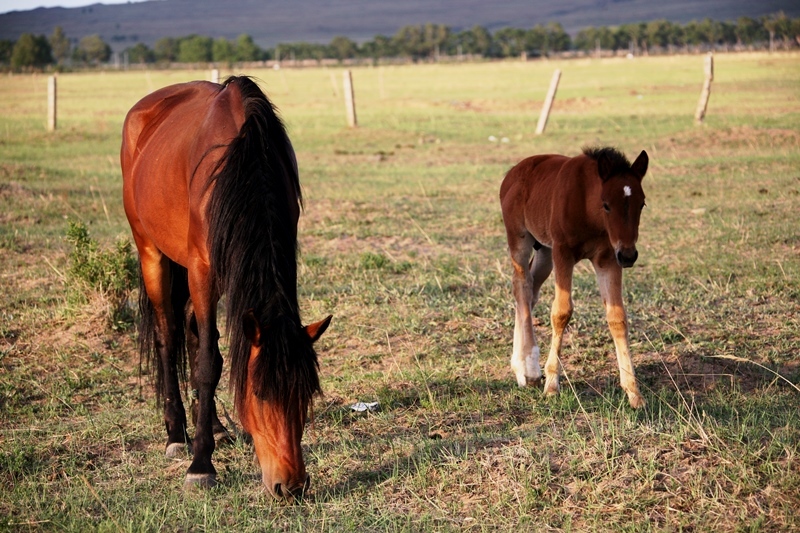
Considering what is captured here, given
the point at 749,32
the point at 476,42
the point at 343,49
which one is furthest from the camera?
the point at 476,42

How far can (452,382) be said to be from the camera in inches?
240

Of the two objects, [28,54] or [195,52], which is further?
[195,52]

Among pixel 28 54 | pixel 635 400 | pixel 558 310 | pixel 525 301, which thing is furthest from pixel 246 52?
pixel 635 400

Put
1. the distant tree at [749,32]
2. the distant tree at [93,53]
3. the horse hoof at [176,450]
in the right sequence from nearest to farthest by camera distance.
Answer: the horse hoof at [176,450] < the distant tree at [749,32] < the distant tree at [93,53]

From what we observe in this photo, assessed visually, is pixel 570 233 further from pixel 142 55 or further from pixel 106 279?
pixel 142 55

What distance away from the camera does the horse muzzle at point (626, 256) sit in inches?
201

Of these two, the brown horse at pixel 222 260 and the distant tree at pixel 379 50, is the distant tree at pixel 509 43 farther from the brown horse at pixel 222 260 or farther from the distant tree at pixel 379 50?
the brown horse at pixel 222 260

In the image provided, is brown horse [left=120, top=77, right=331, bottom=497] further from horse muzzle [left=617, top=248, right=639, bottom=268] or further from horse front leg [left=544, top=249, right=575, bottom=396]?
horse muzzle [left=617, top=248, right=639, bottom=268]

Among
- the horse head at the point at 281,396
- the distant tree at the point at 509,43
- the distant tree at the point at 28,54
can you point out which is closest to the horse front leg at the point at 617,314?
the horse head at the point at 281,396

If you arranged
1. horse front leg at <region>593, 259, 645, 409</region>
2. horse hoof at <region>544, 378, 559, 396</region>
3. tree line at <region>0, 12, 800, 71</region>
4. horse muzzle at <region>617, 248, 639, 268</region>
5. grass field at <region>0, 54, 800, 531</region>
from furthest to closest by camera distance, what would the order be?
1. tree line at <region>0, 12, 800, 71</region>
2. horse hoof at <region>544, 378, 559, 396</region>
3. horse front leg at <region>593, 259, 645, 409</region>
4. horse muzzle at <region>617, 248, 639, 268</region>
5. grass field at <region>0, 54, 800, 531</region>

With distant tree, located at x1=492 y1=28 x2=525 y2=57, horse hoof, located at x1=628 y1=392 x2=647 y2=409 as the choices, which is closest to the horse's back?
horse hoof, located at x1=628 y1=392 x2=647 y2=409

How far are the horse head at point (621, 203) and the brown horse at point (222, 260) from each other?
1855 mm

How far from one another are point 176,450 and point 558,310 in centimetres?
258

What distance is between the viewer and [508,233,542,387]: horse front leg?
5.98 metres
